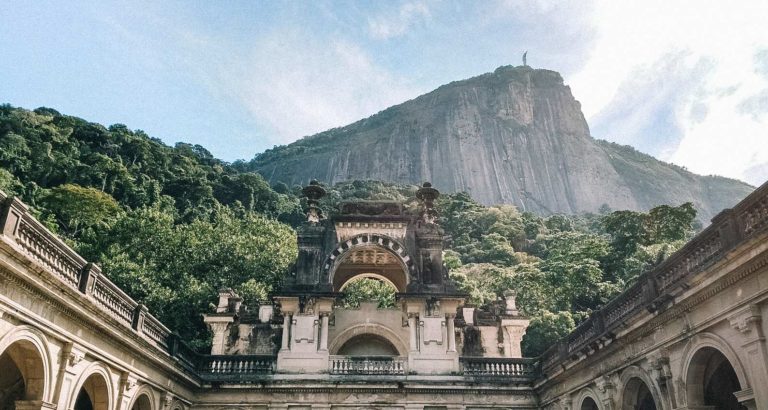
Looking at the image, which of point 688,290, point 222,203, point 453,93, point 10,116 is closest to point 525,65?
point 453,93

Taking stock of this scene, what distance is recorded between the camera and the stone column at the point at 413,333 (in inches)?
794

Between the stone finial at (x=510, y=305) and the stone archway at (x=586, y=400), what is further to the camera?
the stone finial at (x=510, y=305)

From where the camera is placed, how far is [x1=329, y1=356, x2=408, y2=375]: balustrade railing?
19.6 m

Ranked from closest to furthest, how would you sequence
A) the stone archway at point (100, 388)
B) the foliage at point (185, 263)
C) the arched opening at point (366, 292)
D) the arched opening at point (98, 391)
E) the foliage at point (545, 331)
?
the stone archway at point (100, 388) → the arched opening at point (98, 391) → the foliage at point (185, 263) → the foliage at point (545, 331) → the arched opening at point (366, 292)

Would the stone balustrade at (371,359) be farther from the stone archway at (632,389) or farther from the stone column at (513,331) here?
the stone column at (513,331)

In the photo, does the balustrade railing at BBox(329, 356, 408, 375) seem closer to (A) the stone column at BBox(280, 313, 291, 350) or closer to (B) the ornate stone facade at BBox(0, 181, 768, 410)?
(B) the ornate stone facade at BBox(0, 181, 768, 410)

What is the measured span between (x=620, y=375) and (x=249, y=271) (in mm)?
26065

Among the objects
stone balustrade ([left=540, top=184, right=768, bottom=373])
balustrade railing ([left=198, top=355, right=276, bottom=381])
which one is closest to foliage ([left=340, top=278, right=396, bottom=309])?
balustrade railing ([left=198, top=355, right=276, bottom=381])

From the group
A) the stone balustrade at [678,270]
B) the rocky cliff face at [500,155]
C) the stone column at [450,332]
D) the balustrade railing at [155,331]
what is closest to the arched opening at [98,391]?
the balustrade railing at [155,331]

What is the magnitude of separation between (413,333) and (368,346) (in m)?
2.93

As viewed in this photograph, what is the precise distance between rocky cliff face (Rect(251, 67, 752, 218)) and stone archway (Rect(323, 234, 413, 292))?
4272 inches

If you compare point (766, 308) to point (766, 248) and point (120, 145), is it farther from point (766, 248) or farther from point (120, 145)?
point (120, 145)

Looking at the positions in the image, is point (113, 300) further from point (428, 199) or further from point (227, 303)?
point (428, 199)

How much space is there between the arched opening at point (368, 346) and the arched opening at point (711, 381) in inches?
487
